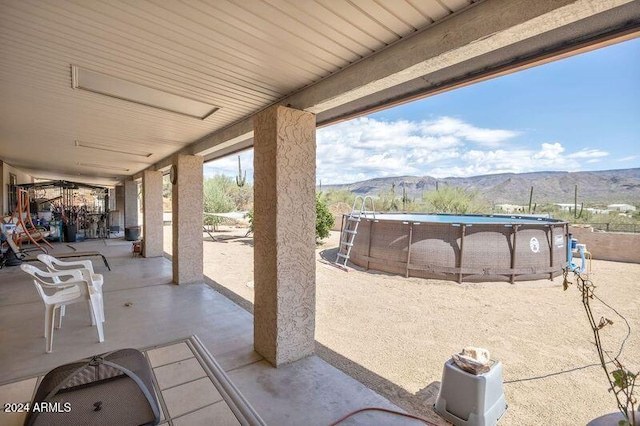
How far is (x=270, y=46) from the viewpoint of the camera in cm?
193

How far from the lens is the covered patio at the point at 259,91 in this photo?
5.14 feet

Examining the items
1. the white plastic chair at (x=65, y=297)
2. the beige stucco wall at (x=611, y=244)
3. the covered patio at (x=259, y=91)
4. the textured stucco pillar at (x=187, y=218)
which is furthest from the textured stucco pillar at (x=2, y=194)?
the beige stucco wall at (x=611, y=244)


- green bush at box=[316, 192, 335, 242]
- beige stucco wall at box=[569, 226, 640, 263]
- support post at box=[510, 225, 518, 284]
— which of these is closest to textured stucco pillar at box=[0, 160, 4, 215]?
green bush at box=[316, 192, 335, 242]

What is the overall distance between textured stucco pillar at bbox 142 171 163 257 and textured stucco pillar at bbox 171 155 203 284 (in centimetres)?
305

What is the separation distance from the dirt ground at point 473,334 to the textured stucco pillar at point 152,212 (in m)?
2.26

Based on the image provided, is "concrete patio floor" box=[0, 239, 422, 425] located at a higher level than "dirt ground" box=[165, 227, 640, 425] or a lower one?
higher

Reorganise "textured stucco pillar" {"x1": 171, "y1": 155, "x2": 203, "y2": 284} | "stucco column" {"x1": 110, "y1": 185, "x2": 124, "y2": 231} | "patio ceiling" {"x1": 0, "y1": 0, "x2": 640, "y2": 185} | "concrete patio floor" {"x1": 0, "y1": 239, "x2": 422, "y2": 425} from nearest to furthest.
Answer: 1. "patio ceiling" {"x1": 0, "y1": 0, "x2": 640, "y2": 185}
2. "concrete patio floor" {"x1": 0, "y1": 239, "x2": 422, "y2": 425}
3. "textured stucco pillar" {"x1": 171, "y1": 155, "x2": 203, "y2": 284}
4. "stucco column" {"x1": 110, "y1": 185, "x2": 124, "y2": 231}

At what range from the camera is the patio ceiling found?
1.51 m

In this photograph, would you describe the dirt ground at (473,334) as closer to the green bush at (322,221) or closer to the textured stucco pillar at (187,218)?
the textured stucco pillar at (187,218)

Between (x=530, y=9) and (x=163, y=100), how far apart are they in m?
3.17

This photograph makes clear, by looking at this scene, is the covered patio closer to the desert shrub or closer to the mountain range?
the desert shrub

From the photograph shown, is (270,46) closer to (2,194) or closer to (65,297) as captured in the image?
(65,297)

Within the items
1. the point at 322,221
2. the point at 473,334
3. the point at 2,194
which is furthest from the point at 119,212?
the point at 473,334

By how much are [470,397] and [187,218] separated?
206 inches
